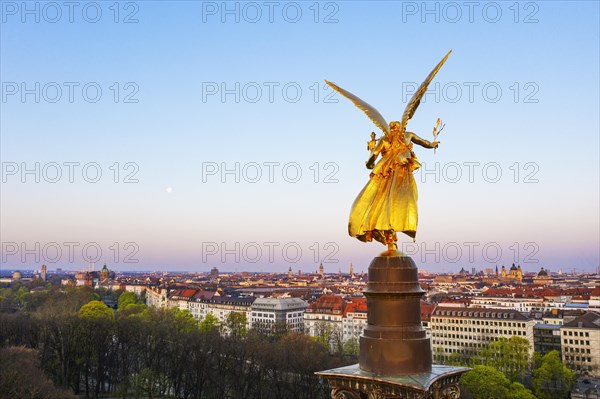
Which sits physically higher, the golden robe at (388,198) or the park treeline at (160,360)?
the golden robe at (388,198)

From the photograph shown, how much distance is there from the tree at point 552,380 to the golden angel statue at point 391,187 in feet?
194

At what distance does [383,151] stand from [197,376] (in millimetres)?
49858

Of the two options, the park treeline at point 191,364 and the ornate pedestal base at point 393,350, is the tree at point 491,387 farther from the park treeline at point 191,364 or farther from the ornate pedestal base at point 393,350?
the ornate pedestal base at point 393,350

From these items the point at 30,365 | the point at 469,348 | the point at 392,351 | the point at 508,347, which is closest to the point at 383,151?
the point at 392,351

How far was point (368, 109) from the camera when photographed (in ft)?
46.0

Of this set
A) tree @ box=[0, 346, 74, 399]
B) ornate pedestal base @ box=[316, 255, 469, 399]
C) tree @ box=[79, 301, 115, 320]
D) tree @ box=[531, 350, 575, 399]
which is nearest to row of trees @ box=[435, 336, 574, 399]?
tree @ box=[531, 350, 575, 399]

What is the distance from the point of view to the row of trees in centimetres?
5438

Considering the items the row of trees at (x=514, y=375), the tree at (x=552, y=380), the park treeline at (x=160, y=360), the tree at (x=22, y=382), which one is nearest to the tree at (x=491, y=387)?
the row of trees at (x=514, y=375)

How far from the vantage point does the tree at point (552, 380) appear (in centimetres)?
6381

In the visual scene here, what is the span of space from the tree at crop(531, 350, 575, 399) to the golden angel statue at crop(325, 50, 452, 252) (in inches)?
2327

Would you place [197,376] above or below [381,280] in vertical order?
below

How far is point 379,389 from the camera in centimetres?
1127

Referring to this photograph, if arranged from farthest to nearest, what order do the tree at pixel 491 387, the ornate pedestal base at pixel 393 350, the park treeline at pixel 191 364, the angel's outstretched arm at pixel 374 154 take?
the park treeline at pixel 191 364 < the tree at pixel 491 387 < the angel's outstretched arm at pixel 374 154 < the ornate pedestal base at pixel 393 350

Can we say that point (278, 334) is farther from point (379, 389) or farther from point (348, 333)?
point (379, 389)
